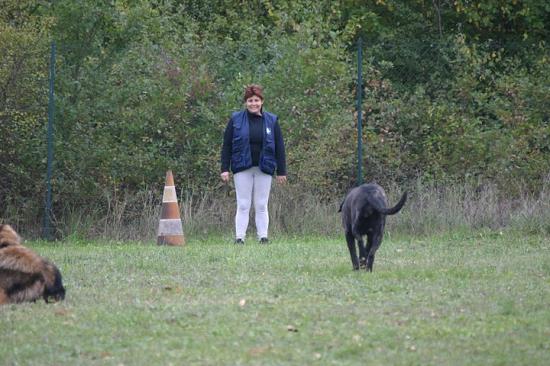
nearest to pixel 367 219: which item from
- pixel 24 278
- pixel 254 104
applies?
pixel 24 278

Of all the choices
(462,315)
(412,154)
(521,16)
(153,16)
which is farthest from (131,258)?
(521,16)

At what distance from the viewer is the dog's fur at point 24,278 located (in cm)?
870

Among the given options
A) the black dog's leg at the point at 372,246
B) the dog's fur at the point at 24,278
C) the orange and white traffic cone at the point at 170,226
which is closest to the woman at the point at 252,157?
the orange and white traffic cone at the point at 170,226

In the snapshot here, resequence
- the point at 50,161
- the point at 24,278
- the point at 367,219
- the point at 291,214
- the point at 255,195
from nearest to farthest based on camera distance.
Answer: the point at 24,278 < the point at 367,219 < the point at 255,195 < the point at 50,161 < the point at 291,214

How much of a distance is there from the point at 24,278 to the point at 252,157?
19.2 ft

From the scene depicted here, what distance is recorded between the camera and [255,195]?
47.2 ft

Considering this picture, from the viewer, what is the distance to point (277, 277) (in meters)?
10.3

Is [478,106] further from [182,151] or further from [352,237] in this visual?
[352,237]

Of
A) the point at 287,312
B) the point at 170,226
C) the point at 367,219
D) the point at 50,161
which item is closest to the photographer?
the point at 287,312

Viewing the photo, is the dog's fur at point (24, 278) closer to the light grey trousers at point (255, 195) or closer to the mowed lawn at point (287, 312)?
the mowed lawn at point (287, 312)

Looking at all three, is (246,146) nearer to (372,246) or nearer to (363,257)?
(363,257)

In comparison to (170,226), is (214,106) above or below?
above

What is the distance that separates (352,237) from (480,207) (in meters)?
5.63

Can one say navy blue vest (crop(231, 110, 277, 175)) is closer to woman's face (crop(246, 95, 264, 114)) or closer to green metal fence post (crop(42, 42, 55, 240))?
woman's face (crop(246, 95, 264, 114))
